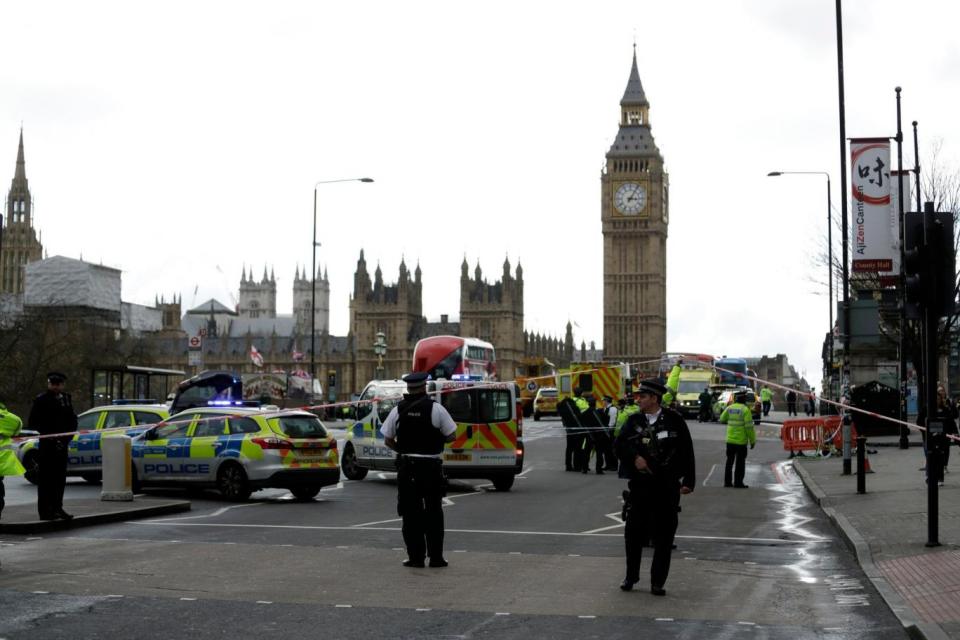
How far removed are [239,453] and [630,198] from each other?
505ft

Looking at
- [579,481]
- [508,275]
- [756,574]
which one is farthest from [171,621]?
[508,275]

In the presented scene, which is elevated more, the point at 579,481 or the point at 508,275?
the point at 508,275

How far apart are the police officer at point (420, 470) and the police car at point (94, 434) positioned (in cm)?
1203

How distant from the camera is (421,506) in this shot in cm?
1264

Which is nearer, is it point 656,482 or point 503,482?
point 656,482

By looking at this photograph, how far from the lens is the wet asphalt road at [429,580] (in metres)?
9.39

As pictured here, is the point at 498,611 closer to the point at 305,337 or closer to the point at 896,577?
the point at 896,577

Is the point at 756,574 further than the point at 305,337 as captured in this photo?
No

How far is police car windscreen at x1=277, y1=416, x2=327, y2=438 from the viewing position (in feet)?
70.8

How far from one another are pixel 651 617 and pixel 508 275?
523 ft

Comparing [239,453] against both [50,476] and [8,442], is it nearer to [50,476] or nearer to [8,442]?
[50,476]

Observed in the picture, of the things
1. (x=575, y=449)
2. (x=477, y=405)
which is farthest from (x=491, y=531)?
(x=575, y=449)

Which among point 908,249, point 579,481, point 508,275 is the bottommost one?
point 579,481

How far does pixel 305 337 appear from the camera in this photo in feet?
619
